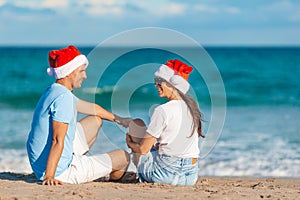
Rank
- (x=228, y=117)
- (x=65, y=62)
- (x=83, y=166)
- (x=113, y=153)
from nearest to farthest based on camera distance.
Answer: (x=65, y=62) < (x=83, y=166) < (x=113, y=153) < (x=228, y=117)

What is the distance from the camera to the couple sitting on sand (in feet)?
16.9

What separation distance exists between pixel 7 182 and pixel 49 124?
96 centimetres

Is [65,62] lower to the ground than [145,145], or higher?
higher

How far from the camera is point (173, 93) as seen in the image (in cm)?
540

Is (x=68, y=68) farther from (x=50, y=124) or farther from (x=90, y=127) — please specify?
(x=90, y=127)

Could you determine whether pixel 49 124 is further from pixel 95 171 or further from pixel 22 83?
pixel 22 83

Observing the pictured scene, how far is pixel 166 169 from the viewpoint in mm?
5547

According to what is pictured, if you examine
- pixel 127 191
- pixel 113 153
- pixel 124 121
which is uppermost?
pixel 124 121

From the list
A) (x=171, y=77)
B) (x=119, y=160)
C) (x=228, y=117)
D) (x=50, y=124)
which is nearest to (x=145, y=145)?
(x=119, y=160)

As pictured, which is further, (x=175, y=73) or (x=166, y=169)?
(x=166, y=169)

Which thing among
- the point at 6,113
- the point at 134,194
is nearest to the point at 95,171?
the point at 134,194

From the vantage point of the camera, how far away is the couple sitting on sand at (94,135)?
516cm

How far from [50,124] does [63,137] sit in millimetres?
208

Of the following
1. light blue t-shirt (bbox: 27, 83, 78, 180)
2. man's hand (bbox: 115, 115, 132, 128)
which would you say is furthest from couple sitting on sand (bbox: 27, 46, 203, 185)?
man's hand (bbox: 115, 115, 132, 128)
